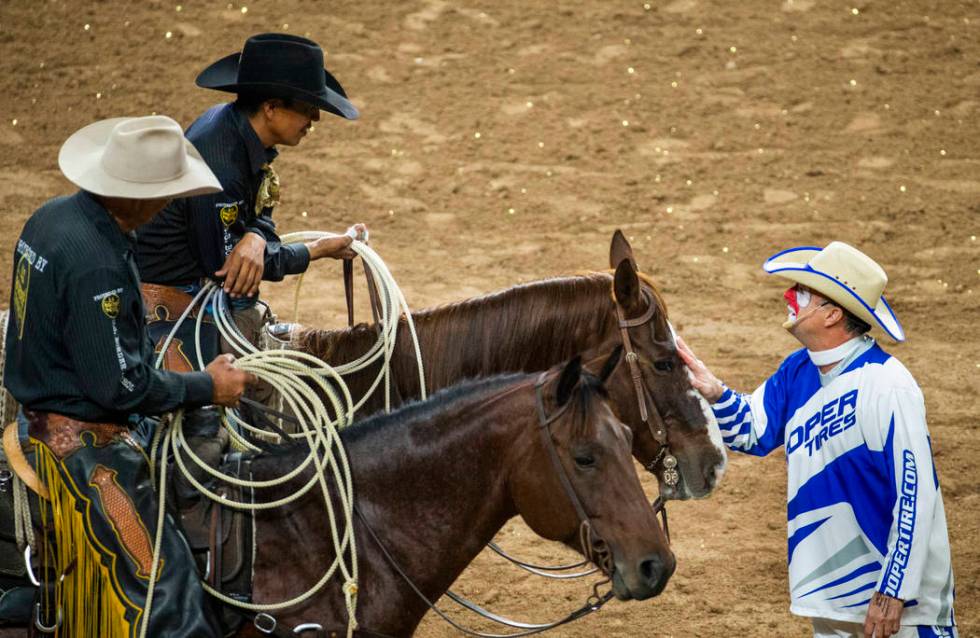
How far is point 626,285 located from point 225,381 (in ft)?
6.19

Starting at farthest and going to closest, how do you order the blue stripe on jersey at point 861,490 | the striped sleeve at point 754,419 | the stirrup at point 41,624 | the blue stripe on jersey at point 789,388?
the striped sleeve at point 754,419 < the blue stripe on jersey at point 789,388 < the blue stripe on jersey at point 861,490 < the stirrup at point 41,624

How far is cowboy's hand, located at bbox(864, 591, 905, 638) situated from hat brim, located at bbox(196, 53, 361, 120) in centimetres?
278

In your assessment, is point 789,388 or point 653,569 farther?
point 789,388

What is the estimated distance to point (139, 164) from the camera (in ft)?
11.4

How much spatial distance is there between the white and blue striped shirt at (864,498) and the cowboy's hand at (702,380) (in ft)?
1.42

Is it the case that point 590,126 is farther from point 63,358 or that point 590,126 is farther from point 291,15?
point 63,358

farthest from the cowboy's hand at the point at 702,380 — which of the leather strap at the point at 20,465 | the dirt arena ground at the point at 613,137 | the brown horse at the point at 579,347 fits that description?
the dirt arena ground at the point at 613,137

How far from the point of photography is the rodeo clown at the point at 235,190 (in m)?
4.66

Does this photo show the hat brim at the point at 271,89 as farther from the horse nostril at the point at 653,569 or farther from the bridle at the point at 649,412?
the horse nostril at the point at 653,569

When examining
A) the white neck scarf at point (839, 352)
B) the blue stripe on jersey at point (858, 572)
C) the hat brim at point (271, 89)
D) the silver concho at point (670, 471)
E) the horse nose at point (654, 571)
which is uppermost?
the hat brim at point (271, 89)

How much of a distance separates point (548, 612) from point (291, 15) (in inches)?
345

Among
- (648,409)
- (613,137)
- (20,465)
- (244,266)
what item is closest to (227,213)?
(244,266)

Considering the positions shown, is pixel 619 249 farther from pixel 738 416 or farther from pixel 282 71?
pixel 282 71

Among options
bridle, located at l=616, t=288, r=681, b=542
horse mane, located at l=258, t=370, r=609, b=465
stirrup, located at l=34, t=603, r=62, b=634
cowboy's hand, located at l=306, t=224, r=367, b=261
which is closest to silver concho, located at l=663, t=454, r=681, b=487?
bridle, located at l=616, t=288, r=681, b=542
